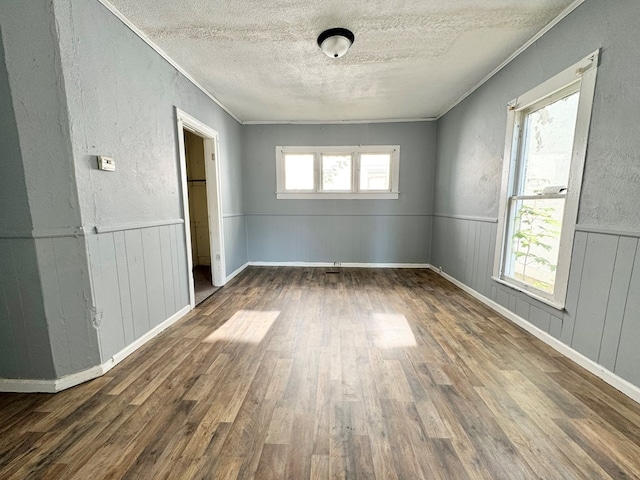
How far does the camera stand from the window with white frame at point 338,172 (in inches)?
178

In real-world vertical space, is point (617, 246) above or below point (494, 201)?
below

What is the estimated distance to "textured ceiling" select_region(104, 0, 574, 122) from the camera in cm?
185

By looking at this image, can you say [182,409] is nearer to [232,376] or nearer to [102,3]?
[232,376]

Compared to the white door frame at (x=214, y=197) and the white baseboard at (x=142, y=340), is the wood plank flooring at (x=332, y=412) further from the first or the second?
the white door frame at (x=214, y=197)

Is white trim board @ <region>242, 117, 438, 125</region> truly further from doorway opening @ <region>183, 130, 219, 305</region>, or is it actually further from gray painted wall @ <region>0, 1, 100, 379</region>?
gray painted wall @ <region>0, 1, 100, 379</region>

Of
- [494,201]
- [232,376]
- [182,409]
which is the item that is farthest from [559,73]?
[182,409]

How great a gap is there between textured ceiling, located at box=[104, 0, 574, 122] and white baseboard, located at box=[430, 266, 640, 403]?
8.18 feet

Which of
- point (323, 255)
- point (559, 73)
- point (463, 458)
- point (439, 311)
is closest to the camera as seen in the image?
point (463, 458)

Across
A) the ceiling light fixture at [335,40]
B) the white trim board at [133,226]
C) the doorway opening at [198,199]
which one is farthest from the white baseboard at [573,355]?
the doorway opening at [198,199]

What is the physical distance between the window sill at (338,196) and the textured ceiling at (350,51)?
154cm

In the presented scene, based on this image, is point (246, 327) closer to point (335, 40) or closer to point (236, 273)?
point (236, 273)

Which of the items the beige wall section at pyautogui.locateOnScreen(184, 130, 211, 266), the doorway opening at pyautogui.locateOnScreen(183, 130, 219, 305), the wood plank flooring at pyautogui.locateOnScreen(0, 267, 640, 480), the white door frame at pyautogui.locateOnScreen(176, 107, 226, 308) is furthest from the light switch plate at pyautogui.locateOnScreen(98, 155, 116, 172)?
the beige wall section at pyautogui.locateOnScreen(184, 130, 211, 266)

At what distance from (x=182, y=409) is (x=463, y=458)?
57.1 inches

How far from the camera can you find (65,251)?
62.0 inches
